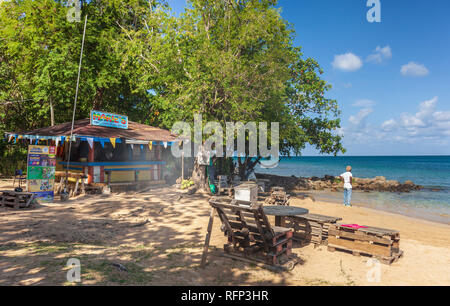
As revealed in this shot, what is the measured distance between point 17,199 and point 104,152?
6.27 metres

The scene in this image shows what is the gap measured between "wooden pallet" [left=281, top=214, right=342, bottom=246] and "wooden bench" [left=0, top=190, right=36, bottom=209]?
1019 cm

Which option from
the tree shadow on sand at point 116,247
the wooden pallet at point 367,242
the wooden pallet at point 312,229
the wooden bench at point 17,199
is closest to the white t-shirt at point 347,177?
the wooden pallet at point 312,229

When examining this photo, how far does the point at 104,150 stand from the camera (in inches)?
649

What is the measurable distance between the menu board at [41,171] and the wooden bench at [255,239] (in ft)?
31.2

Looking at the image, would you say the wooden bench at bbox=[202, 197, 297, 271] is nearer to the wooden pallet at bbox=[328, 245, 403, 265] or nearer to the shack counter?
the wooden pallet at bbox=[328, 245, 403, 265]

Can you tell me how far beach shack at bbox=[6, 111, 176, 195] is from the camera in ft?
47.6

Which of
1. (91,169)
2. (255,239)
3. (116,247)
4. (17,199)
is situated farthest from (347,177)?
(17,199)

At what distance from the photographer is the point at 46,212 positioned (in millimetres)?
9977

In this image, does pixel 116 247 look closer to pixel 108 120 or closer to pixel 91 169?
pixel 91 169

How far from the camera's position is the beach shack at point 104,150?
14523mm

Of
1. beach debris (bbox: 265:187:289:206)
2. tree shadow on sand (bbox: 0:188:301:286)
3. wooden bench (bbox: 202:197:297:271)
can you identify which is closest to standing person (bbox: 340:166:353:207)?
beach debris (bbox: 265:187:289:206)
